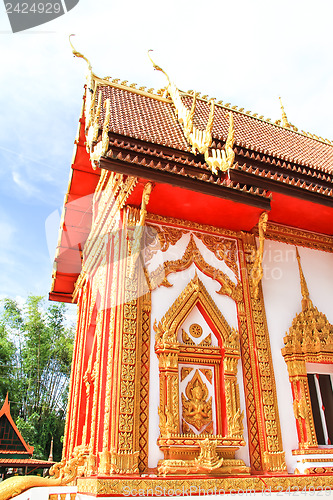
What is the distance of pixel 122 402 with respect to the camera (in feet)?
14.8

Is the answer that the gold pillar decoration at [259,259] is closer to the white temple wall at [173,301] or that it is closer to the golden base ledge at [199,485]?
the white temple wall at [173,301]

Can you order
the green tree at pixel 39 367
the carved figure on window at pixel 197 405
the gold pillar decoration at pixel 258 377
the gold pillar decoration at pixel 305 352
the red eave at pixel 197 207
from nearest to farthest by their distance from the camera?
1. the carved figure on window at pixel 197 405
2. the gold pillar decoration at pixel 258 377
3. the gold pillar decoration at pixel 305 352
4. the red eave at pixel 197 207
5. the green tree at pixel 39 367

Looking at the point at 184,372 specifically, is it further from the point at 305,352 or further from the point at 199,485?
the point at 305,352

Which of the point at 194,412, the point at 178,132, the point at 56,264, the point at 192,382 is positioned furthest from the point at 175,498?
the point at 56,264

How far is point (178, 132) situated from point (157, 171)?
8.34ft

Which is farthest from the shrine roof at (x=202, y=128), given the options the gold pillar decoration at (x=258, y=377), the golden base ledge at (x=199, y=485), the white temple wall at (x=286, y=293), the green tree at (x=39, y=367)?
the green tree at (x=39, y=367)

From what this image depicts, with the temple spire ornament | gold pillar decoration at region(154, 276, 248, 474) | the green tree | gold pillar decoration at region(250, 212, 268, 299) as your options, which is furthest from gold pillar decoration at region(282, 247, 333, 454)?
the green tree

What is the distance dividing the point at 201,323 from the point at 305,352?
1.49 meters

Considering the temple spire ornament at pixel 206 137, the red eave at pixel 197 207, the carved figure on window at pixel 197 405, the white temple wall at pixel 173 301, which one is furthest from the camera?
the temple spire ornament at pixel 206 137

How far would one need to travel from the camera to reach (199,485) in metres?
4.32

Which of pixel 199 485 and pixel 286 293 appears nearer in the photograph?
pixel 199 485

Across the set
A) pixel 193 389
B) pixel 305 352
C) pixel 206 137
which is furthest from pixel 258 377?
pixel 206 137

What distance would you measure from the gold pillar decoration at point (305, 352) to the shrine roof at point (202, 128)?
3024mm

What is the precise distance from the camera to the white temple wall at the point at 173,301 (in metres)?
4.68
